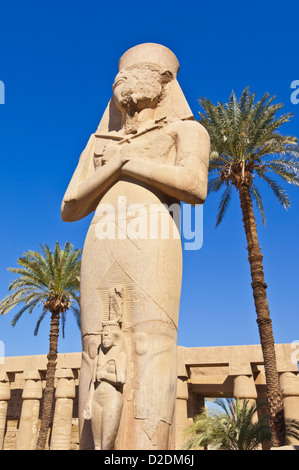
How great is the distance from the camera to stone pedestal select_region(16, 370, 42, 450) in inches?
723

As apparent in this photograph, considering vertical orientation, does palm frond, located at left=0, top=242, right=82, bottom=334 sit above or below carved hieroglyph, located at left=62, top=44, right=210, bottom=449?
above

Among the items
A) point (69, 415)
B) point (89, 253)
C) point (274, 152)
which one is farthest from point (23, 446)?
point (89, 253)

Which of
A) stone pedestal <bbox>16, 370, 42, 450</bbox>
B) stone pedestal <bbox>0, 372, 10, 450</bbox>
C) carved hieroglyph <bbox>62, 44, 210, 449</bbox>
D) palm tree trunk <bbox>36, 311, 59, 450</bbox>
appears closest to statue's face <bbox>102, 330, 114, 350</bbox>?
carved hieroglyph <bbox>62, 44, 210, 449</bbox>

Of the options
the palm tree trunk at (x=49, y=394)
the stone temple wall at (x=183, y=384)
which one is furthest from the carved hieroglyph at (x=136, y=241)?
the palm tree trunk at (x=49, y=394)

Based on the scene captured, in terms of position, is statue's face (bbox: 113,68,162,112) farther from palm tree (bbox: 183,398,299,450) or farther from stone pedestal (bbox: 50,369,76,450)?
stone pedestal (bbox: 50,369,76,450)

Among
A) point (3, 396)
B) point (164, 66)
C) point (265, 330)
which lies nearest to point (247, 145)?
point (265, 330)

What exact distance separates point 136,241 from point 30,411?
18.2 m

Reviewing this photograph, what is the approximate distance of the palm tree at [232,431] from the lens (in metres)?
11.6

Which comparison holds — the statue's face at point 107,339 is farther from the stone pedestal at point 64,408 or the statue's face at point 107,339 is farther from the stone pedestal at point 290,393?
the stone pedestal at point 64,408

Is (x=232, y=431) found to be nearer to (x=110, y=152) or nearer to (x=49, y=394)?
(x=49, y=394)

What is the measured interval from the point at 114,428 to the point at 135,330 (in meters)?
0.59

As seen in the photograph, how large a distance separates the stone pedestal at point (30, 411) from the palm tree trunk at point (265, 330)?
443 inches
